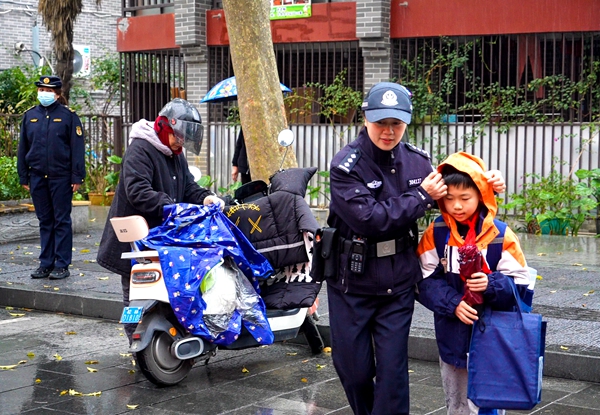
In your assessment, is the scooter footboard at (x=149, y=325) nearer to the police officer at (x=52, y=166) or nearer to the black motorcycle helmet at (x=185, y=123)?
the black motorcycle helmet at (x=185, y=123)

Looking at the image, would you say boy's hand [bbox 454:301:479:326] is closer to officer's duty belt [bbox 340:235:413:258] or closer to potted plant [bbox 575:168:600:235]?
officer's duty belt [bbox 340:235:413:258]

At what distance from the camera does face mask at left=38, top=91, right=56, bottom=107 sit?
988 cm

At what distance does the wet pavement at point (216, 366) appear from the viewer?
575 centimetres

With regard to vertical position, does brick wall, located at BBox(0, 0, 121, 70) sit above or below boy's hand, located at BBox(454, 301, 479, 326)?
above

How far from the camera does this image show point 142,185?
21.2 ft

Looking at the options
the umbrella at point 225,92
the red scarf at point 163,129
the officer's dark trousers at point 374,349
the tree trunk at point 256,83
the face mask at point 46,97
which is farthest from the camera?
the umbrella at point 225,92

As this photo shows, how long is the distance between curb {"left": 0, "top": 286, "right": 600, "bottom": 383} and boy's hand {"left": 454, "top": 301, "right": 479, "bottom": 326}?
2.28 metres

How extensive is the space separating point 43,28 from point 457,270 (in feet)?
84.3

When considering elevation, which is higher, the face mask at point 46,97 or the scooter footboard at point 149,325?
the face mask at point 46,97

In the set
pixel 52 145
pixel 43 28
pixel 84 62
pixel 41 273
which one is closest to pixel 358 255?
pixel 52 145

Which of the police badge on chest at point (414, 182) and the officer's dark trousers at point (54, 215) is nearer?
the police badge on chest at point (414, 182)

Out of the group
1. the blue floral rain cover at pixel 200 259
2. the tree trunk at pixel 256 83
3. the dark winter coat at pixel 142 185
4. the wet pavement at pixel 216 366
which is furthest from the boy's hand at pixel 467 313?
the tree trunk at pixel 256 83

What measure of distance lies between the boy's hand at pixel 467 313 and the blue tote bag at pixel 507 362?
0.05 meters

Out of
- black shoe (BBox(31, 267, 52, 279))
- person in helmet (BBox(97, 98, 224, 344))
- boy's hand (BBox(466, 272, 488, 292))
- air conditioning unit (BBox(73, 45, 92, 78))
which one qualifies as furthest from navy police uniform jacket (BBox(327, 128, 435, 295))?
air conditioning unit (BBox(73, 45, 92, 78))
